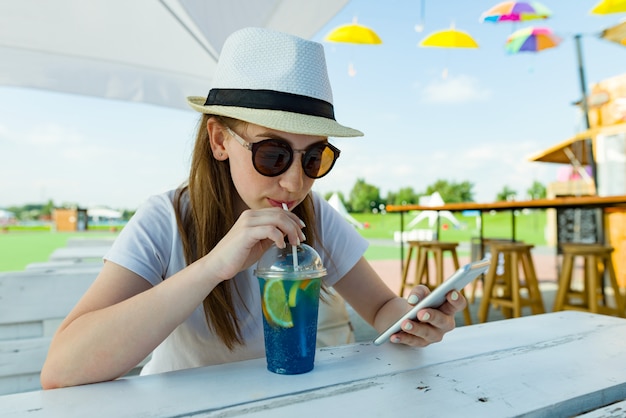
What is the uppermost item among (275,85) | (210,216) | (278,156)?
(275,85)

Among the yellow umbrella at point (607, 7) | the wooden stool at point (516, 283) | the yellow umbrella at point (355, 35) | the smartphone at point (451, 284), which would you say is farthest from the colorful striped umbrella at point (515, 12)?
the smartphone at point (451, 284)

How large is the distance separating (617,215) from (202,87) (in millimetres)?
8341

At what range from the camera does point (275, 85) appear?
1.00 meters

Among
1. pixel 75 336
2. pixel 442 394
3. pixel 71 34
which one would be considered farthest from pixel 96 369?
pixel 71 34

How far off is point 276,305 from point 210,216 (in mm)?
495

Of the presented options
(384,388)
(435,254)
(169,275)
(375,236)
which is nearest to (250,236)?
(384,388)

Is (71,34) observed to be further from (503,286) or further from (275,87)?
(503,286)

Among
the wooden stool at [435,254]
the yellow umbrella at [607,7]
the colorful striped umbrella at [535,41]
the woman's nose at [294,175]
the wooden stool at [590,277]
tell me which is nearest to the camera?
the woman's nose at [294,175]

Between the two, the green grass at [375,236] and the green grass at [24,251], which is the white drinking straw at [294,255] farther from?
the green grass at [24,251]

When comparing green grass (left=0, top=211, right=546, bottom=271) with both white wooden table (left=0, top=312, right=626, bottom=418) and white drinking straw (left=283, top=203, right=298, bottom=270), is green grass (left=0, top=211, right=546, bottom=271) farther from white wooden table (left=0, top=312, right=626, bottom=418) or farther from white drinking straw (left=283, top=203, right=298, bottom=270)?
white drinking straw (left=283, top=203, right=298, bottom=270)

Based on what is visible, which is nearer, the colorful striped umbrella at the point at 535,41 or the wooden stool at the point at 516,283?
the wooden stool at the point at 516,283

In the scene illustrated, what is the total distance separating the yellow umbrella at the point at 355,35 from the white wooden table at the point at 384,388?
20.5 feet

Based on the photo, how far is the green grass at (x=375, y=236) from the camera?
453 inches

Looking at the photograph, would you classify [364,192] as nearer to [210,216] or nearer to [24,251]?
[24,251]
